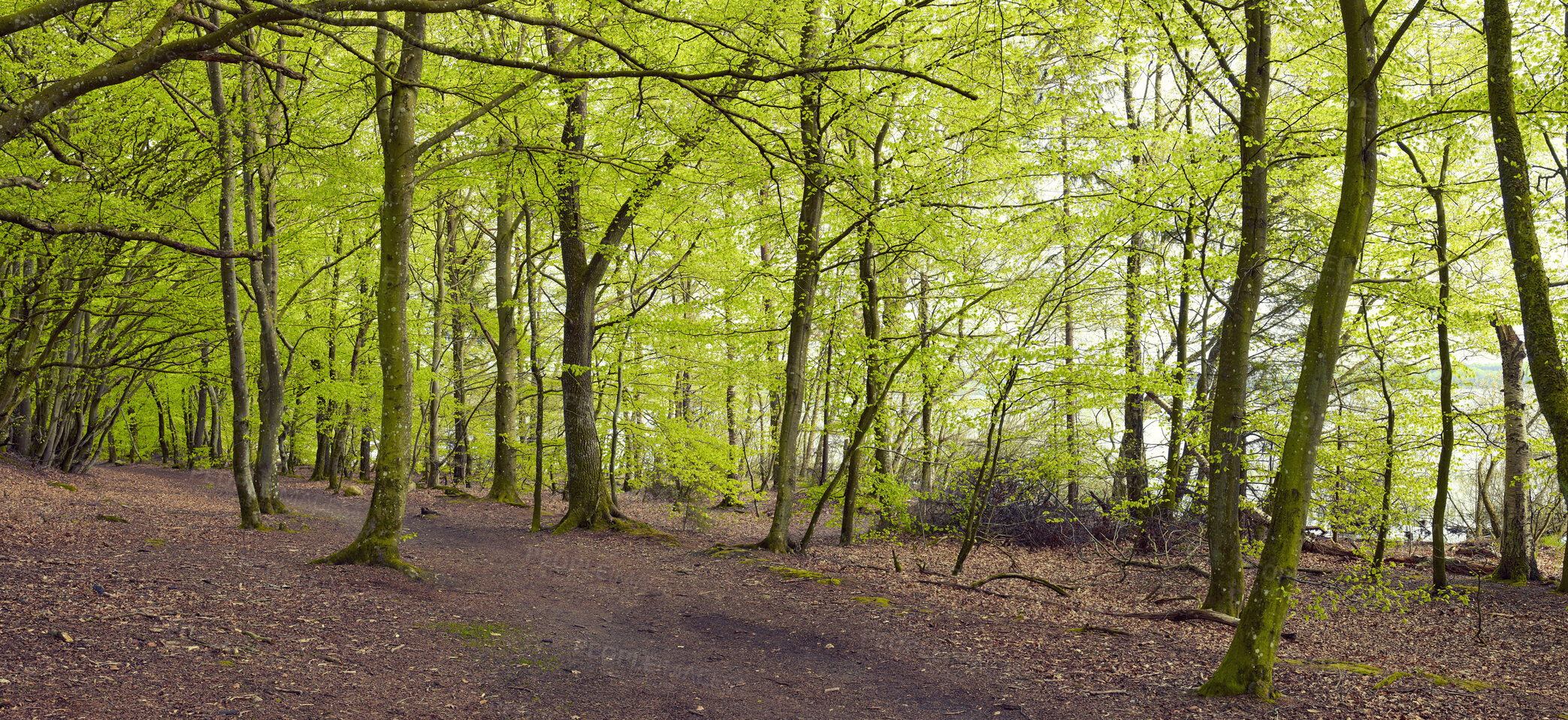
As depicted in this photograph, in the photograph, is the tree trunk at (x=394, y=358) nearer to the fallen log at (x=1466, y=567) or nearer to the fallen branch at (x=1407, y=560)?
the fallen log at (x=1466, y=567)

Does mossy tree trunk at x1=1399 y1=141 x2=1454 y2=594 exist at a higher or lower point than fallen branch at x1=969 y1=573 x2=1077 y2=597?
higher

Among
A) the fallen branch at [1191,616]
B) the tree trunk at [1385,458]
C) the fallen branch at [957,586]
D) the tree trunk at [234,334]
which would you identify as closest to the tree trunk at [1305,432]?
the fallen branch at [1191,616]

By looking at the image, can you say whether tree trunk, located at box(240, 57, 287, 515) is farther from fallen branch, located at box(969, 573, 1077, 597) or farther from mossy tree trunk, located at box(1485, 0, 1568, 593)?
mossy tree trunk, located at box(1485, 0, 1568, 593)

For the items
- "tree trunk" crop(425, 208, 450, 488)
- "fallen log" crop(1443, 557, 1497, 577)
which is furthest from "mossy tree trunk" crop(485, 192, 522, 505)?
"fallen log" crop(1443, 557, 1497, 577)

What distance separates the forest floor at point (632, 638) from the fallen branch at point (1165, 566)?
0.57 feet

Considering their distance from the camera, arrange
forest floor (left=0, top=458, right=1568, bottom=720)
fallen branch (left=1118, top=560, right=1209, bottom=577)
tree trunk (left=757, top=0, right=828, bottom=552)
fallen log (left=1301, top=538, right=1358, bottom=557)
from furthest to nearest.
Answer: fallen log (left=1301, top=538, right=1358, bottom=557) < fallen branch (left=1118, top=560, right=1209, bottom=577) < tree trunk (left=757, top=0, right=828, bottom=552) < forest floor (left=0, top=458, right=1568, bottom=720)

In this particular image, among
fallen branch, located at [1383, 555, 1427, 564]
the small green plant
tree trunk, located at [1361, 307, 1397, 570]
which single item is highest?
tree trunk, located at [1361, 307, 1397, 570]

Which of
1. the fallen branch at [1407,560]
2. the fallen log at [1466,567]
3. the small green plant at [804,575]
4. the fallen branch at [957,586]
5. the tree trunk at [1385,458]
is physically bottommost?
the fallen branch at [957,586]

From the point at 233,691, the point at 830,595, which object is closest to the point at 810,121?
the point at 830,595

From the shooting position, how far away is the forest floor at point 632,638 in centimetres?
439

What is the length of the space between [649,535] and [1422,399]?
1118 cm

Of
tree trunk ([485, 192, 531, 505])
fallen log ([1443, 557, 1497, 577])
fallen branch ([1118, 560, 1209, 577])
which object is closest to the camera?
fallen branch ([1118, 560, 1209, 577])

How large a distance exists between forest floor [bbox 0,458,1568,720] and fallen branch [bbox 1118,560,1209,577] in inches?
6.8

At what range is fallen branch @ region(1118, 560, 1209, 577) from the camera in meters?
11.2
